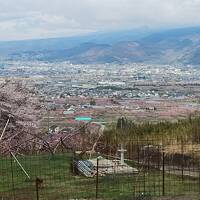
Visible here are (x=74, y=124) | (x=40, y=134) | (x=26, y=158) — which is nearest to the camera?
(x=26, y=158)

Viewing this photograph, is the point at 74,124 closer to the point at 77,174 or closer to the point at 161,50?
the point at 77,174

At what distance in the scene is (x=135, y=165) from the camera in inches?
518

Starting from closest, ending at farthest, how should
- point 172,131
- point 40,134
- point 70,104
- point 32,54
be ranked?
point 172,131 → point 40,134 → point 70,104 → point 32,54

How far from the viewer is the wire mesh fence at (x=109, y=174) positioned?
10055 mm

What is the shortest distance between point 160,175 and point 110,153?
4.09 m

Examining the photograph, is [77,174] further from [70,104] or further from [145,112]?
[70,104]

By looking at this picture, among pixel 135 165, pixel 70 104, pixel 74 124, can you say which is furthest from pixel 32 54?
pixel 135 165

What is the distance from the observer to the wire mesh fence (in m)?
10.1

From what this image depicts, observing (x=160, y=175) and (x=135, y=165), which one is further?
(x=135, y=165)

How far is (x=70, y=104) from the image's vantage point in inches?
Result: 1150

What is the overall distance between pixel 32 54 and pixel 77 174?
112895 millimetres

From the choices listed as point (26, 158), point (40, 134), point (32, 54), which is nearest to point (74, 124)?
point (40, 134)

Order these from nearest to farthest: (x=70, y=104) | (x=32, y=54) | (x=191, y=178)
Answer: (x=191, y=178) < (x=70, y=104) < (x=32, y=54)

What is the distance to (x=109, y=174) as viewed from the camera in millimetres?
12062
